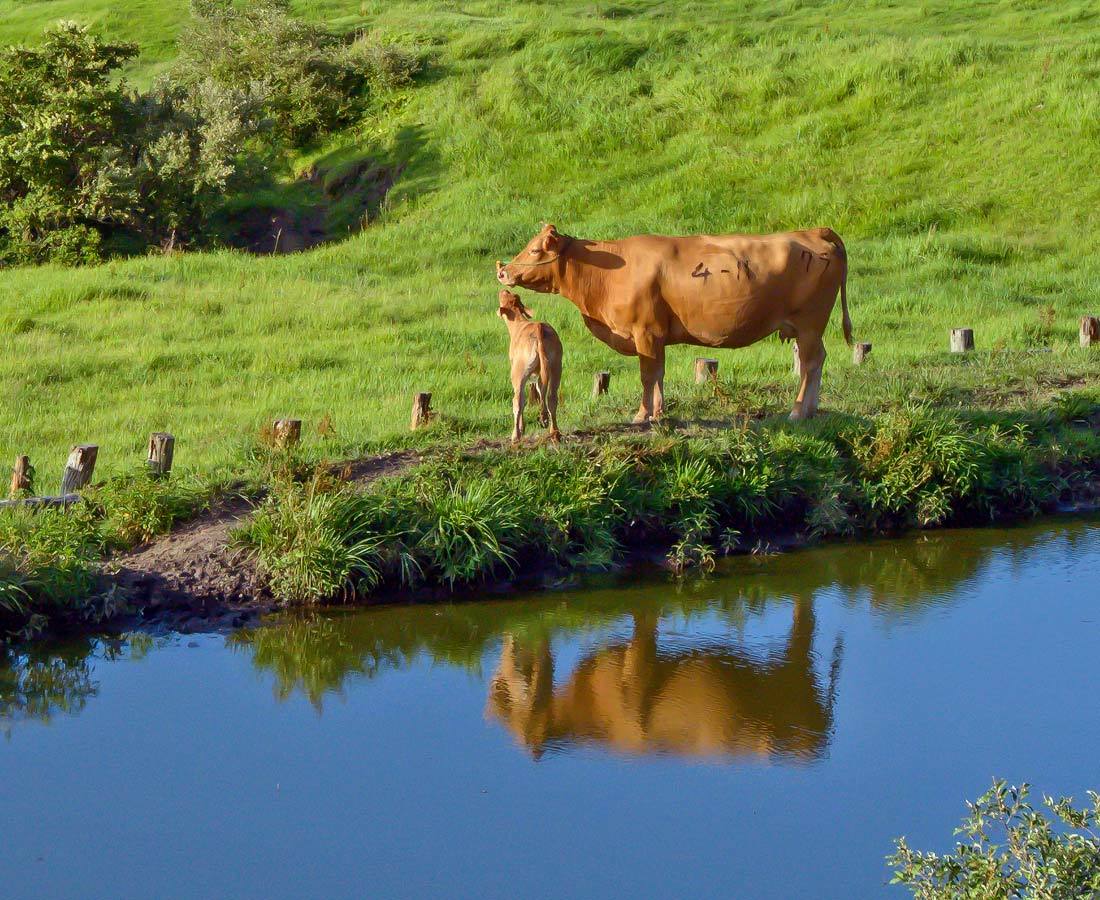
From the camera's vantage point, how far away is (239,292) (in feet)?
57.5

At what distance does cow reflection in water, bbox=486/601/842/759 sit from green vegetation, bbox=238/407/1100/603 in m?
0.89

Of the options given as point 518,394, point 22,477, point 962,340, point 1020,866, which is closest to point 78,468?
point 22,477

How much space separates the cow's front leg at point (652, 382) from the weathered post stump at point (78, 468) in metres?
3.98

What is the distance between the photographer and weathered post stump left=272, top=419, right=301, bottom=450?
10141 millimetres

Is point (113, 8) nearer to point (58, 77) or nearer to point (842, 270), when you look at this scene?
point (58, 77)

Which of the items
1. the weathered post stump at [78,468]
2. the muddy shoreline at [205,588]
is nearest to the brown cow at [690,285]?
the muddy shoreline at [205,588]

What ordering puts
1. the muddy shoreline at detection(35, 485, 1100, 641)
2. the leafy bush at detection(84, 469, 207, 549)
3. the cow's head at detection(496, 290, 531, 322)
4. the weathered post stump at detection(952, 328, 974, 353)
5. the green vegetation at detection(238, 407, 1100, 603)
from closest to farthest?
the muddy shoreline at detection(35, 485, 1100, 641) < the green vegetation at detection(238, 407, 1100, 603) < the leafy bush at detection(84, 469, 207, 549) < the cow's head at detection(496, 290, 531, 322) < the weathered post stump at detection(952, 328, 974, 353)

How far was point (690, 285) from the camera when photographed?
35.4ft

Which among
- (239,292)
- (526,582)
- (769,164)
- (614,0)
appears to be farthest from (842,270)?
(614,0)

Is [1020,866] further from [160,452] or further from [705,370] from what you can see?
[705,370]

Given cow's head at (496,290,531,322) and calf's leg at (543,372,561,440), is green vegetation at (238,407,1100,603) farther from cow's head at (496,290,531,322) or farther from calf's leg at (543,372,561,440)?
cow's head at (496,290,531,322)

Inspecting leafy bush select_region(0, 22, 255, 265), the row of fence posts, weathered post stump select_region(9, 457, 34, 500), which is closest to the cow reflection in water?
the row of fence posts

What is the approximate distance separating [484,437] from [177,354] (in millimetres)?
5207

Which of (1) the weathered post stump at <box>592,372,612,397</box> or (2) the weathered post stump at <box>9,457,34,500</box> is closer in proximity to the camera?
(2) the weathered post stump at <box>9,457,34,500</box>
